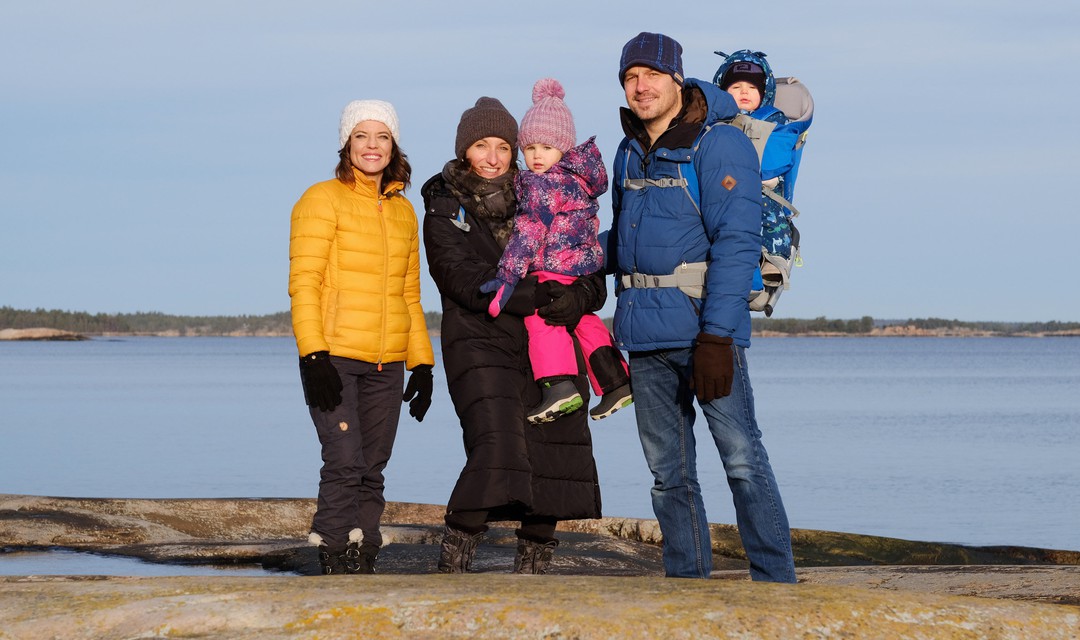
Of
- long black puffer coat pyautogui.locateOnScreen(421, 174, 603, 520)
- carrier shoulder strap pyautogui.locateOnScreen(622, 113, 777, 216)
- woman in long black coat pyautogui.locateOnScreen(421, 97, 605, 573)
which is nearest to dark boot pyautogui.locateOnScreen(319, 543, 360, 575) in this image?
woman in long black coat pyautogui.locateOnScreen(421, 97, 605, 573)

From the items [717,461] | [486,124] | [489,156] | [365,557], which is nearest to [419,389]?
[365,557]

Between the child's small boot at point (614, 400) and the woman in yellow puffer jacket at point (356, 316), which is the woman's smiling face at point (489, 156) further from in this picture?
the child's small boot at point (614, 400)

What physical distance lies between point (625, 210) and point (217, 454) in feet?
74.0

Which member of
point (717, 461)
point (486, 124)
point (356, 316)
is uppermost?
point (486, 124)

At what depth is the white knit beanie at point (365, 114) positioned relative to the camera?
580 centimetres

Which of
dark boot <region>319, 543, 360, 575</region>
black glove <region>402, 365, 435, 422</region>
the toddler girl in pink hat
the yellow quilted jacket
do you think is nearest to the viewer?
the toddler girl in pink hat

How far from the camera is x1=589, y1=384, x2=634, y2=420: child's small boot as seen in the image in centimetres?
535

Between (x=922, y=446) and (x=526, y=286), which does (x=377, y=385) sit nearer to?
(x=526, y=286)

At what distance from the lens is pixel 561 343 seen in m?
5.37

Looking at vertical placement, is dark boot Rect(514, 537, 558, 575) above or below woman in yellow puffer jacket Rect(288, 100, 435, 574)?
below

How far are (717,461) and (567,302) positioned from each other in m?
19.6

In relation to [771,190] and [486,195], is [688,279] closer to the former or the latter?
[771,190]

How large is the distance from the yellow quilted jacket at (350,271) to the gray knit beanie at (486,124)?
0.60 m

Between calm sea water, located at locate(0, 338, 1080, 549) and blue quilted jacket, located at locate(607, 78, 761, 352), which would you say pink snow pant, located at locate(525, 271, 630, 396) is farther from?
calm sea water, located at locate(0, 338, 1080, 549)
